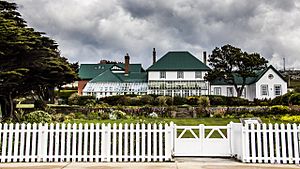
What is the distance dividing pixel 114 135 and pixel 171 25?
61.2 ft

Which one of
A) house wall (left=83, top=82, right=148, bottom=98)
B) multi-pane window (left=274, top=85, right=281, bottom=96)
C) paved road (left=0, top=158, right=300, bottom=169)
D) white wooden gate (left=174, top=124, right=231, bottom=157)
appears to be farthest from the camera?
house wall (left=83, top=82, right=148, bottom=98)

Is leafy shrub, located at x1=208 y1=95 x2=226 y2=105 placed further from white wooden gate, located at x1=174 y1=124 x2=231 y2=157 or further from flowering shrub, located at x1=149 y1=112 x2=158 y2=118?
white wooden gate, located at x1=174 y1=124 x2=231 y2=157

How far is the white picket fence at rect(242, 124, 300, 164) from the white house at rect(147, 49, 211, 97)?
39274 millimetres

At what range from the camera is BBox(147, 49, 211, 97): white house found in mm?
48250

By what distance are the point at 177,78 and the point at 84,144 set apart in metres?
41.2

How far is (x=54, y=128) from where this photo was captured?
9.10 m

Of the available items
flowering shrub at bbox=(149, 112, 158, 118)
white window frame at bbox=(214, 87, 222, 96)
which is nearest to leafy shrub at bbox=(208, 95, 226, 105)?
white window frame at bbox=(214, 87, 222, 96)

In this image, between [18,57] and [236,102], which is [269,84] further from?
[18,57]

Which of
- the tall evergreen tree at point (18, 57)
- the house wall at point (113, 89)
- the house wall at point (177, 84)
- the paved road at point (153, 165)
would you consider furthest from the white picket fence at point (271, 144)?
the house wall at point (113, 89)

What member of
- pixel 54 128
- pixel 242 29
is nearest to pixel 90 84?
pixel 242 29

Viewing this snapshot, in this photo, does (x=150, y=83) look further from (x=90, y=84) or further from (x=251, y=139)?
(x=251, y=139)

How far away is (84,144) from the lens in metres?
8.79

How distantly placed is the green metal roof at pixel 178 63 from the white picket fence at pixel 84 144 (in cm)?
4092

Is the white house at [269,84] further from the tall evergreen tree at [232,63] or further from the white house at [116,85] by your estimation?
the white house at [116,85]
